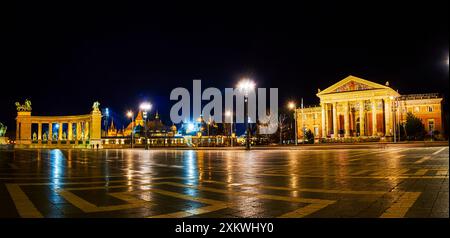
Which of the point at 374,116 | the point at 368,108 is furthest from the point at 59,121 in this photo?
the point at 368,108

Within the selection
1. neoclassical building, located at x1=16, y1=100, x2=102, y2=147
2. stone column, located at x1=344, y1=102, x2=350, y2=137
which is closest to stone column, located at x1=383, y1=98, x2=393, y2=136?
stone column, located at x1=344, y1=102, x2=350, y2=137

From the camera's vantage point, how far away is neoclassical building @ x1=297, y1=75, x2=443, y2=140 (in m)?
88.0

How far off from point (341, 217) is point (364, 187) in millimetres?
4131

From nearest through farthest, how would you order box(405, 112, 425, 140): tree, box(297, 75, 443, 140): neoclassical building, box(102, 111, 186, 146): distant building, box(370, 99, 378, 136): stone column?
box(405, 112, 425, 140): tree → box(297, 75, 443, 140): neoclassical building → box(370, 99, 378, 136): stone column → box(102, 111, 186, 146): distant building

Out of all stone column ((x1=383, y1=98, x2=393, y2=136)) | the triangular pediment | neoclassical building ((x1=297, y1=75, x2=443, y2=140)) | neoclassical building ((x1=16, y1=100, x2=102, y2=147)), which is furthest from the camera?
the triangular pediment

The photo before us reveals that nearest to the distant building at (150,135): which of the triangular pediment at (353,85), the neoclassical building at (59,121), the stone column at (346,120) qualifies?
the neoclassical building at (59,121)

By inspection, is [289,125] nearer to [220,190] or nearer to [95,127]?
[95,127]

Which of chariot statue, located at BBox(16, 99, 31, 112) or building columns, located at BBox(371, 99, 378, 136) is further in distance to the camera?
chariot statue, located at BBox(16, 99, 31, 112)

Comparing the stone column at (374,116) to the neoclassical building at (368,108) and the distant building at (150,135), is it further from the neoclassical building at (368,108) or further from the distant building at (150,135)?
the distant building at (150,135)

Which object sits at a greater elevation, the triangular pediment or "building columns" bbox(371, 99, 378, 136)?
the triangular pediment

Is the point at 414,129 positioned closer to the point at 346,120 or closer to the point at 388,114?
the point at 388,114

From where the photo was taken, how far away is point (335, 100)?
95062mm

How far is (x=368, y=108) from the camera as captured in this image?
9731 centimetres

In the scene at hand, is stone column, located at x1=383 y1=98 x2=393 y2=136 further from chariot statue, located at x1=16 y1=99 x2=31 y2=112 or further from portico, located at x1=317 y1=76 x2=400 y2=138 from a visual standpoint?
chariot statue, located at x1=16 y1=99 x2=31 y2=112
